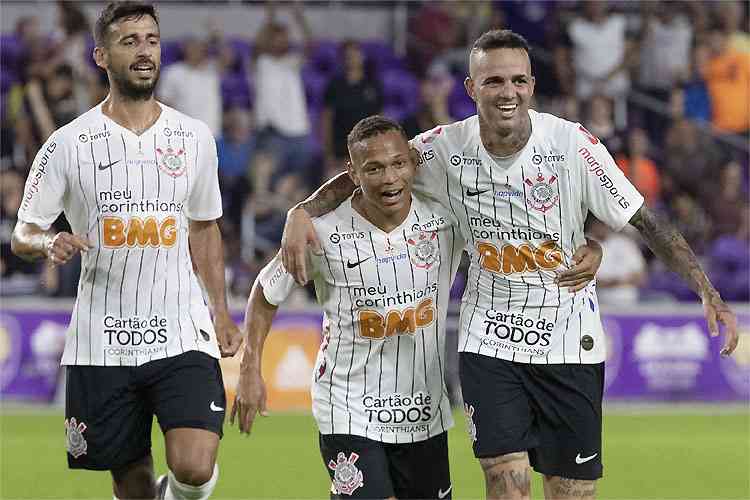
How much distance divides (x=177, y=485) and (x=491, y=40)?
244 cm

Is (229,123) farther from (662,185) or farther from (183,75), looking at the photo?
(662,185)

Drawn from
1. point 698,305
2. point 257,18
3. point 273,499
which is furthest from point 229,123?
point 273,499

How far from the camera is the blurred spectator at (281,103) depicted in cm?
1477

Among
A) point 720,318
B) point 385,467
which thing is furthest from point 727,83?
point 385,467

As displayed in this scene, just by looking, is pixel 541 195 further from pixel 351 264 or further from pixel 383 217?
pixel 351 264

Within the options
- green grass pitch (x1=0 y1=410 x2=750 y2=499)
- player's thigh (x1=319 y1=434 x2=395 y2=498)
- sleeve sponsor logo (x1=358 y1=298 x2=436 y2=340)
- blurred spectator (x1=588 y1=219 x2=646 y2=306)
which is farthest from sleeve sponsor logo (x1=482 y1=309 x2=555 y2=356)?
blurred spectator (x1=588 y1=219 x2=646 y2=306)

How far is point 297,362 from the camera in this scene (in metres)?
12.7

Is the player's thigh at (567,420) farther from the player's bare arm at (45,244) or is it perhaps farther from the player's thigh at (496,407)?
the player's bare arm at (45,244)

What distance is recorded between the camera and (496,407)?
610 centimetres

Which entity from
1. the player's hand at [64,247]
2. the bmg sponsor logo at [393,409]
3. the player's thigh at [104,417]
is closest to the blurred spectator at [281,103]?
the player's thigh at [104,417]

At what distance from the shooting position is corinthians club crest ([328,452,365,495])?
5949 mm

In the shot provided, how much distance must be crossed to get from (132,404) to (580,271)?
211 centimetres

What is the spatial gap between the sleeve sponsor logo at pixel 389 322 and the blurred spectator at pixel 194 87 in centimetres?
854

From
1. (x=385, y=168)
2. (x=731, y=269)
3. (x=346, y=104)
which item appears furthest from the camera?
(x=346, y=104)
